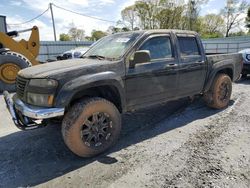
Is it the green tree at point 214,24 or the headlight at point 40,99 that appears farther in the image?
the green tree at point 214,24

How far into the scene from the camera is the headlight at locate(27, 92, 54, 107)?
132 inches

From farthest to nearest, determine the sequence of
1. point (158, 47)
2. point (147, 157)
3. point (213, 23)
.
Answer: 1. point (213, 23)
2. point (158, 47)
3. point (147, 157)

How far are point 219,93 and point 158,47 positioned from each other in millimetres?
2264

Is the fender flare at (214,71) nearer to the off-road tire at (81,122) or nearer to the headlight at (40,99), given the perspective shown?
the off-road tire at (81,122)

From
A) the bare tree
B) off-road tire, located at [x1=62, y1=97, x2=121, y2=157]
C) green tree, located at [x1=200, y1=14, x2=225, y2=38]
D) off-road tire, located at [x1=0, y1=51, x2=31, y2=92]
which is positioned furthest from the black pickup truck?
the bare tree

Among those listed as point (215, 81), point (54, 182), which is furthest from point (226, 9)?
point (54, 182)

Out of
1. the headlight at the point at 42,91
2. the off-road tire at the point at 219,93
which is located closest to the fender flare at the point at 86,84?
the headlight at the point at 42,91

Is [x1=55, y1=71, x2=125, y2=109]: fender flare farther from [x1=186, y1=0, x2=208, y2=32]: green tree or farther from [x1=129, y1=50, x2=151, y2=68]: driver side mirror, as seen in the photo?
[x1=186, y1=0, x2=208, y2=32]: green tree

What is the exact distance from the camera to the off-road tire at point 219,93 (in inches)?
230

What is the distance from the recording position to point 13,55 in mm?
8367

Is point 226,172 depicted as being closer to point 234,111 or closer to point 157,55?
point 157,55

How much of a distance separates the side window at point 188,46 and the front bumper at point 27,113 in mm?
2857

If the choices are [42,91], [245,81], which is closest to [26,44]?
[42,91]

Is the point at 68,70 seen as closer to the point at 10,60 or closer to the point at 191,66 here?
the point at 191,66
